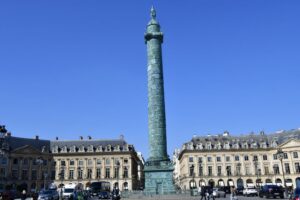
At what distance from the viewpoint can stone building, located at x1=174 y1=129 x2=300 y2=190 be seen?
74.6 meters

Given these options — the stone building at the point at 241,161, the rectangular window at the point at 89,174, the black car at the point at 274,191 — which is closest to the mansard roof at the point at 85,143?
the rectangular window at the point at 89,174

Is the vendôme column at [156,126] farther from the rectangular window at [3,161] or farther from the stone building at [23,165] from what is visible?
the rectangular window at [3,161]

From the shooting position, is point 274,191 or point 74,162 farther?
point 74,162

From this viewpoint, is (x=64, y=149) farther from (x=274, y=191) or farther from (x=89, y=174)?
(x=274, y=191)

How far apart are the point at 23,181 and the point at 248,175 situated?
48056 mm

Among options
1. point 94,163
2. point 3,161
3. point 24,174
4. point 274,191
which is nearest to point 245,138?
point 94,163

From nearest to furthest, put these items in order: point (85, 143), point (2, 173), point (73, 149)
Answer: point (2, 173) < point (73, 149) < point (85, 143)

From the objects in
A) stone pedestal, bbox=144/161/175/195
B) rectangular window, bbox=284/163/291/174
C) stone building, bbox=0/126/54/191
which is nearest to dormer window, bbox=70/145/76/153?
stone building, bbox=0/126/54/191

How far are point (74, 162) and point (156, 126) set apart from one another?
4362cm

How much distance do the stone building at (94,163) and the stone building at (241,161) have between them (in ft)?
44.3

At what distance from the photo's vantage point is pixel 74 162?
77.4 meters

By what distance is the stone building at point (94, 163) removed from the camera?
2992 inches

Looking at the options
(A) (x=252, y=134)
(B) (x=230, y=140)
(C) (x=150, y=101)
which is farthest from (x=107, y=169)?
(C) (x=150, y=101)

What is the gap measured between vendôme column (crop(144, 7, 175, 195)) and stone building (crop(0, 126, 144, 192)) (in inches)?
1458
